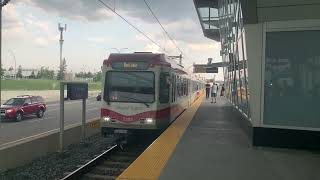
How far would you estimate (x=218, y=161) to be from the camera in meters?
9.53

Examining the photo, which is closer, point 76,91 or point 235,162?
point 235,162

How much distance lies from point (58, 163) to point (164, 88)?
4.23m

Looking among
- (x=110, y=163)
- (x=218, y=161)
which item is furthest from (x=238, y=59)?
(x=218, y=161)

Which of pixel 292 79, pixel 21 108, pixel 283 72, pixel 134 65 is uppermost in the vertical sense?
pixel 134 65

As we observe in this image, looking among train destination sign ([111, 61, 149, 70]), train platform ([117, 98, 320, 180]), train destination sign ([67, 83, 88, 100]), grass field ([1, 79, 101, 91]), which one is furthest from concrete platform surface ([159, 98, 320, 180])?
grass field ([1, 79, 101, 91])

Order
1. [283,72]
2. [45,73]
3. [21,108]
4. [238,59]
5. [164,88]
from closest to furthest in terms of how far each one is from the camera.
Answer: [283,72] < [164,88] < [238,59] < [21,108] < [45,73]

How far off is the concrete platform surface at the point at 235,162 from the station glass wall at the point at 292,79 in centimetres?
81

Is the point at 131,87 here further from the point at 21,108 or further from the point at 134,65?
the point at 21,108

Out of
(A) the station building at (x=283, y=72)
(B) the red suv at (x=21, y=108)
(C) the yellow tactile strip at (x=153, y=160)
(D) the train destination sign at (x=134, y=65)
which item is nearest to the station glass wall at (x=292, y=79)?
(A) the station building at (x=283, y=72)

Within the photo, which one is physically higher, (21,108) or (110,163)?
(21,108)

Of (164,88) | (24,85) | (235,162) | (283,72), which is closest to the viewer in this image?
(235,162)

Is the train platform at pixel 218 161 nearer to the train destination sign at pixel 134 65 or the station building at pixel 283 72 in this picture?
the station building at pixel 283 72

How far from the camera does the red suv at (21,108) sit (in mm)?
26594

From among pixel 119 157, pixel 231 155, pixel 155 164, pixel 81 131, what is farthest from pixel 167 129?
pixel 155 164
